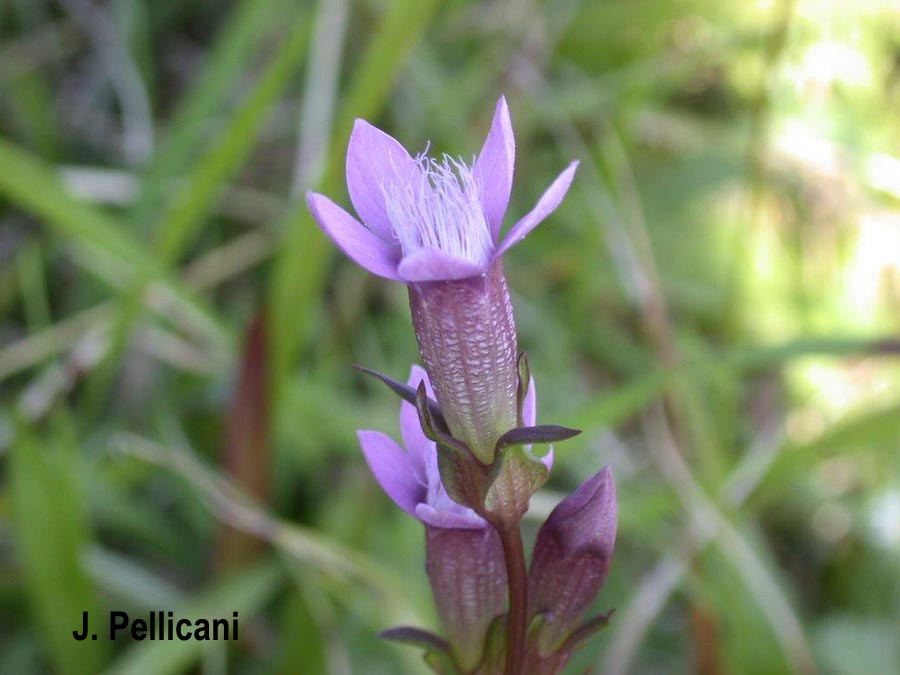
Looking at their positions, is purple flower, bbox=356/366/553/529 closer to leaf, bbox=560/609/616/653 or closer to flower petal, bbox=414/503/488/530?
flower petal, bbox=414/503/488/530

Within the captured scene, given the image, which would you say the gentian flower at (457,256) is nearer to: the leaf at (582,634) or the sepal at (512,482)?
the sepal at (512,482)

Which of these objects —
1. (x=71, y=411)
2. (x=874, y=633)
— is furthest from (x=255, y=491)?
(x=874, y=633)

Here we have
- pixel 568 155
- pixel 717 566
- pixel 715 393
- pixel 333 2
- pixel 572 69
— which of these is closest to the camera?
pixel 717 566

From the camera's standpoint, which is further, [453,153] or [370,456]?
[453,153]

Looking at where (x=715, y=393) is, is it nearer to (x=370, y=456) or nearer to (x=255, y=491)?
(x=255, y=491)

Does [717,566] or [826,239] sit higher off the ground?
[826,239]

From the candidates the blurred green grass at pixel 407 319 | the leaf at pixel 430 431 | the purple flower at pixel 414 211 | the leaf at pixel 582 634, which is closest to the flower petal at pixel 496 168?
the purple flower at pixel 414 211

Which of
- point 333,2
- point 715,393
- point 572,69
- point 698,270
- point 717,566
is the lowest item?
point 717,566

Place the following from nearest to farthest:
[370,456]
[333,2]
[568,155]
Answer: [370,456]
[333,2]
[568,155]

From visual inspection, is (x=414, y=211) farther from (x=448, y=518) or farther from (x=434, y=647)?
(x=434, y=647)
